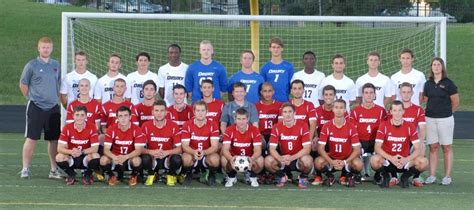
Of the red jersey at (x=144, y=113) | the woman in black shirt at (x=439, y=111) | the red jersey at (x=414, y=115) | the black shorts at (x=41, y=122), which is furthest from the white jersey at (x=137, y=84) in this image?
the woman in black shirt at (x=439, y=111)

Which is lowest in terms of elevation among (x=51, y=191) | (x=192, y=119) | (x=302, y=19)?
(x=51, y=191)

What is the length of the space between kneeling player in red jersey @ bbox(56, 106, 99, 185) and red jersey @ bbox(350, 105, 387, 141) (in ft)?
9.84

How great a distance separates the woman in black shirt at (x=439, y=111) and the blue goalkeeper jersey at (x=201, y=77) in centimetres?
242

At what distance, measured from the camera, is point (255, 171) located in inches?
432

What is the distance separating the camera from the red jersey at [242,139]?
11008 mm

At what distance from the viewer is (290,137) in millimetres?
11039

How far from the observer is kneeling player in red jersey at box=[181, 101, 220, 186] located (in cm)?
1095

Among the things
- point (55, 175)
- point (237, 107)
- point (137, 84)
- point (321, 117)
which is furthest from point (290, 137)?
point (55, 175)

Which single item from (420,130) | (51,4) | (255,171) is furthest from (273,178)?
(51,4)

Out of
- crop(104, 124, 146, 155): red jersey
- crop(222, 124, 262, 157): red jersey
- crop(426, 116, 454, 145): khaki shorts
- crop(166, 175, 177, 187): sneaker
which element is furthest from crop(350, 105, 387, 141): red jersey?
crop(104, 124, 146, 155): red jersey

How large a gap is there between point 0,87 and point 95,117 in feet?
40.3

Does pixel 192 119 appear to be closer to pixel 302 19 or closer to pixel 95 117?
pixel 95 117

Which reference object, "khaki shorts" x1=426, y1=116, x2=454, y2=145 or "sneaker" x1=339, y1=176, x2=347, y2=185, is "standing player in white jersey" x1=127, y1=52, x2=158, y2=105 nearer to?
"sneaker" x1=339, y1=176, x2=347, y2=185

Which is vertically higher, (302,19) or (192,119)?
(302,19)
